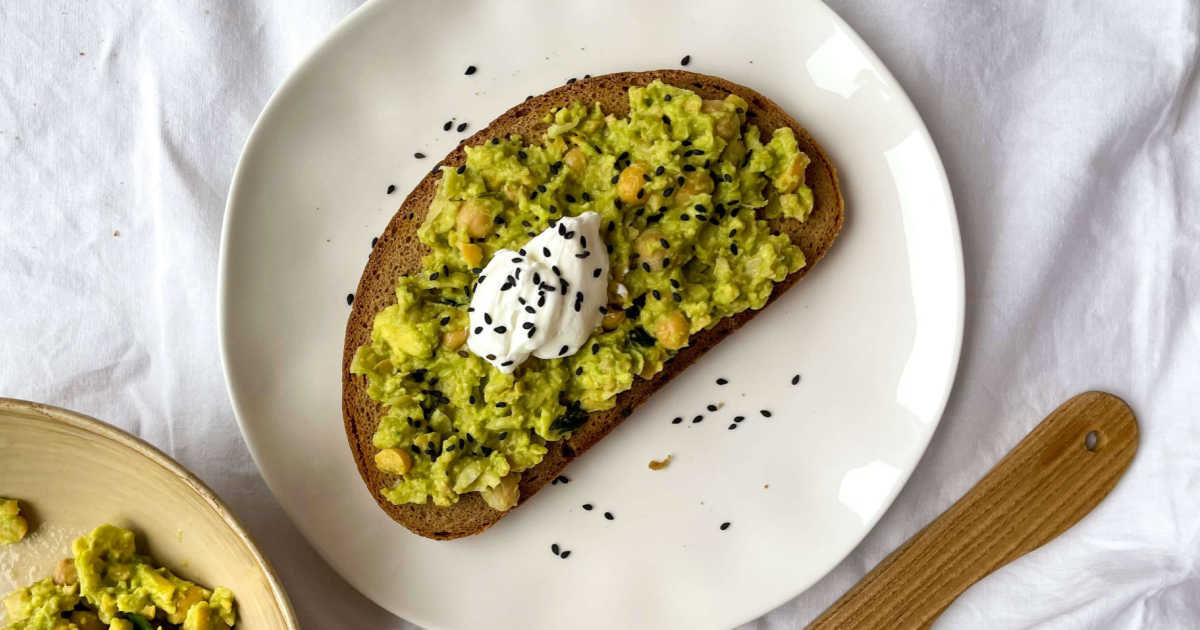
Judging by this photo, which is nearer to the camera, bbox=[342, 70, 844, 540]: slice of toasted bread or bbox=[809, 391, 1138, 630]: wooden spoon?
bbox=[342, 70, 844, 540]: slice of toasted bread

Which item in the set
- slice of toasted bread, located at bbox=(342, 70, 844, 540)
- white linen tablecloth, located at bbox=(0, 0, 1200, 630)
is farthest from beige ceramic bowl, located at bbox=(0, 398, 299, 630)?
slice of toasted bread, located at bbox=(342, 70, 844, 540)

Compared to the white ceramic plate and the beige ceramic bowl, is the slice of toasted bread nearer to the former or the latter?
the white ceramic plate

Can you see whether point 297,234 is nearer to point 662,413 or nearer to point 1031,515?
point 662,413

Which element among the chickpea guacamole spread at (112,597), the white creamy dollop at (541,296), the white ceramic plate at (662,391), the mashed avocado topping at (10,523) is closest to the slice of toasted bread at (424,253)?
the white ceramic plate at (662,391)

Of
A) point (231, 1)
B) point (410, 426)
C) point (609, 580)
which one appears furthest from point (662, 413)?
point (231, 1)

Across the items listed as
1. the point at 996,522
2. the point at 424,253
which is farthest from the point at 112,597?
the point at 996,522
